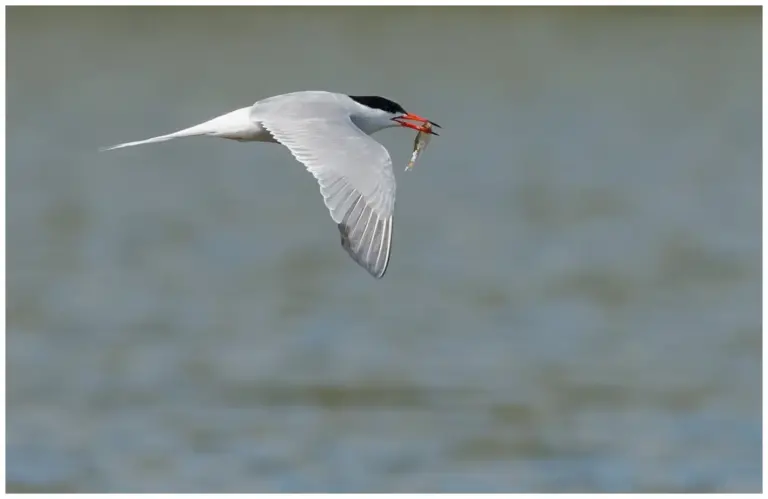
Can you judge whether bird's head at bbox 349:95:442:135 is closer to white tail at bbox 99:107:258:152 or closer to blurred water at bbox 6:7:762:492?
white tail at bbox 99:107:258:152

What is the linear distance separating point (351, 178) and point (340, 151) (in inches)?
5.6

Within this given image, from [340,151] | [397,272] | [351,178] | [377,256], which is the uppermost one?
[397,272]

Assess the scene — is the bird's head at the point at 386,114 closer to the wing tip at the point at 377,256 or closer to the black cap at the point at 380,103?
the black cap at the point at 380,103

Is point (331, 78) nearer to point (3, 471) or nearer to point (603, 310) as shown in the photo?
point (603, 310)

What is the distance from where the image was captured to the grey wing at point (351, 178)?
4.05 metres

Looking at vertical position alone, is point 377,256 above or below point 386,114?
below

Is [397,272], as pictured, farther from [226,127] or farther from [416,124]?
[226,127]

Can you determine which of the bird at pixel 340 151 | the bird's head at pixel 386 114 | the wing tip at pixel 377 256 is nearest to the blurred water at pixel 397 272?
the bird's head at pixel 386 114

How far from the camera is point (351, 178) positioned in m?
4.16

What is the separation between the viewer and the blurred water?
5.71m

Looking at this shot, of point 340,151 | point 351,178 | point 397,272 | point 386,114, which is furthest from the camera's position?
point 397,272

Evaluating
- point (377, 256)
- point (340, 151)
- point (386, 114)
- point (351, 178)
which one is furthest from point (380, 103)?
point (377, 256)

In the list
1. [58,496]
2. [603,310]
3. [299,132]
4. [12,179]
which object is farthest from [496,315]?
[12,179]

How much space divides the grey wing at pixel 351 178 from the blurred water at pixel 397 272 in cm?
145
